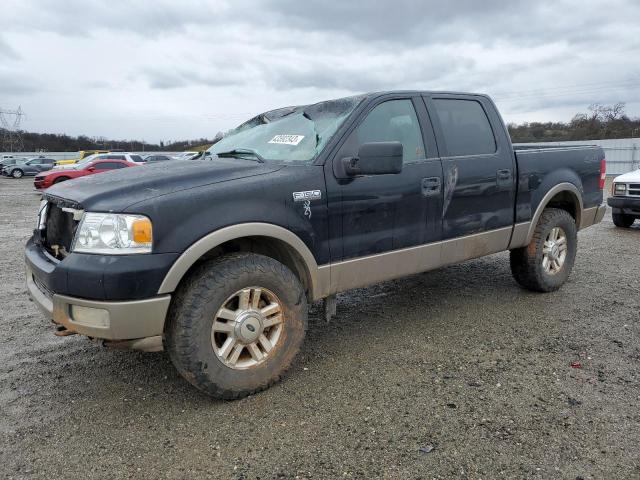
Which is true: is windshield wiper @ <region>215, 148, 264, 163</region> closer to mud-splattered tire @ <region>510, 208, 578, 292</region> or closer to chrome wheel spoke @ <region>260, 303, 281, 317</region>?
chrome wheel spoke @ <region>260, 303, 281, 317</region>

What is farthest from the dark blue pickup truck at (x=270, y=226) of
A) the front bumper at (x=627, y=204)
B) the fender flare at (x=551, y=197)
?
the front bumper at (x=627, y=204)

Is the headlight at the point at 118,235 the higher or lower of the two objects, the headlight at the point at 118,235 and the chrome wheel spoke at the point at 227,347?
the higher

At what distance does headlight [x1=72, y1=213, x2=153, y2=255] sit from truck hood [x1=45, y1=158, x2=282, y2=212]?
7cm

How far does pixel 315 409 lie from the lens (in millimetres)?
2961

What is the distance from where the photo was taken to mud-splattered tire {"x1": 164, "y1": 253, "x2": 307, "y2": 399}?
280cm

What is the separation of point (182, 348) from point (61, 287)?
2.38ft

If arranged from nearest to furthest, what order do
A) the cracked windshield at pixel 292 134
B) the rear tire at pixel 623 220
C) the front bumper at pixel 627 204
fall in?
the cracked windshield at pixel 292 134 < the front bumper at pixel 627 204 < the rear tire at pixel 623 220

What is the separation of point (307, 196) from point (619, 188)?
8791 millimetres

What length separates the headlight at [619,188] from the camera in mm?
9541

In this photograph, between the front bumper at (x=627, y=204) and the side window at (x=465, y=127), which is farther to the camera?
the front bumper at (x=627, y=204)

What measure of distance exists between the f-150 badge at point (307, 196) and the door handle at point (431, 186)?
964 millimetres

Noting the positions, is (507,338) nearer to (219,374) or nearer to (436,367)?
(436,367)

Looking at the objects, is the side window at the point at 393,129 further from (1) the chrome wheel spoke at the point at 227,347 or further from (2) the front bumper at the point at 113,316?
(2) the front bumper at the point at 113,316

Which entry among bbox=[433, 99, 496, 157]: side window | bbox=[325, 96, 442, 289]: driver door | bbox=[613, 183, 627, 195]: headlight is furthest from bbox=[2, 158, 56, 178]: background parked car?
bbox=[325, 96, 442, 289]: driver door
